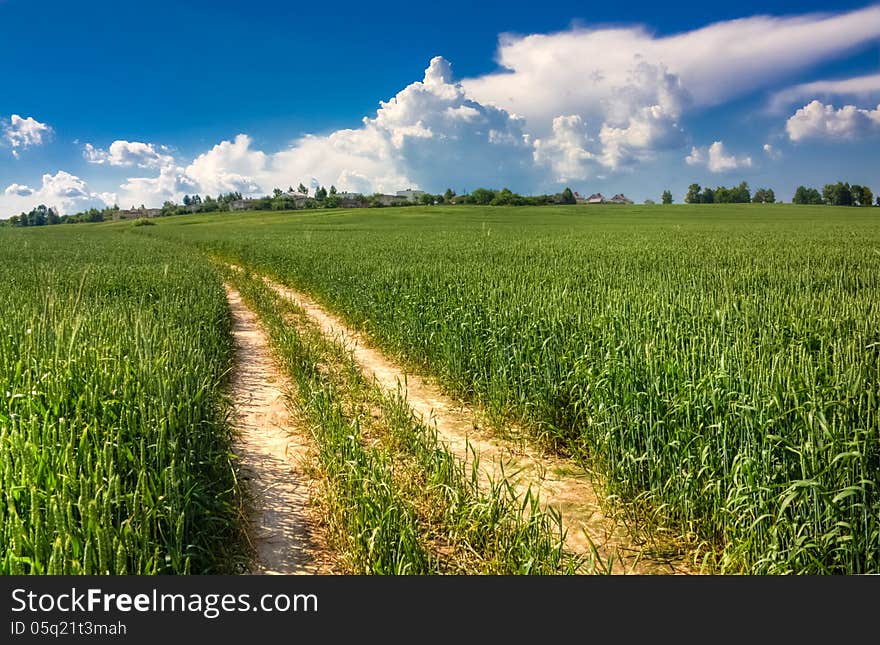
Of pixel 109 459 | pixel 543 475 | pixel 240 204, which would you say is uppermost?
pixel 240 204

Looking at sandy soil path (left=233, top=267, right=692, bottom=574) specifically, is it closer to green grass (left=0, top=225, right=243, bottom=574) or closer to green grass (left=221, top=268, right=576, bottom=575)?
green grass (left=221, top=268, right=576, bottom=575)

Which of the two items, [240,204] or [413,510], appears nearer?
[413,510]

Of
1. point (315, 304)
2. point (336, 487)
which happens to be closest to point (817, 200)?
point (315, 304)

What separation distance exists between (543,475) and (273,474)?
9.03ft

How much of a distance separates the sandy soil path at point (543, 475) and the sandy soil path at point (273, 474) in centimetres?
147

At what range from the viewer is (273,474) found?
5.79 metres

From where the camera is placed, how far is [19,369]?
524 cm

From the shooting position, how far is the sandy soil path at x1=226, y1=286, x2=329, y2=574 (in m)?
4.32

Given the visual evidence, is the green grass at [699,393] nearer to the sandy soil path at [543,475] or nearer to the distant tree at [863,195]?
the sandy soil path at [543,475]

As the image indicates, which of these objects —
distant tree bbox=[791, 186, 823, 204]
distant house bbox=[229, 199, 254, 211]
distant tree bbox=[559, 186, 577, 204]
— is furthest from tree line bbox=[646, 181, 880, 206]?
distant house bbox=[229, 199, 254, 211]

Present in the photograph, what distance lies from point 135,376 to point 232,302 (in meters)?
13.1

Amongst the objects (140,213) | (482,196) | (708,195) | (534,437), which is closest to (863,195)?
(708,195)

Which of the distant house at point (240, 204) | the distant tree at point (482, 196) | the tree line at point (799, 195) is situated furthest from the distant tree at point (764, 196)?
the distant house at point (240, 204)

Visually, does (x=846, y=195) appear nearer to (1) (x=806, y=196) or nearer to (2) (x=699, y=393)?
(1) (x=806, y=196)
